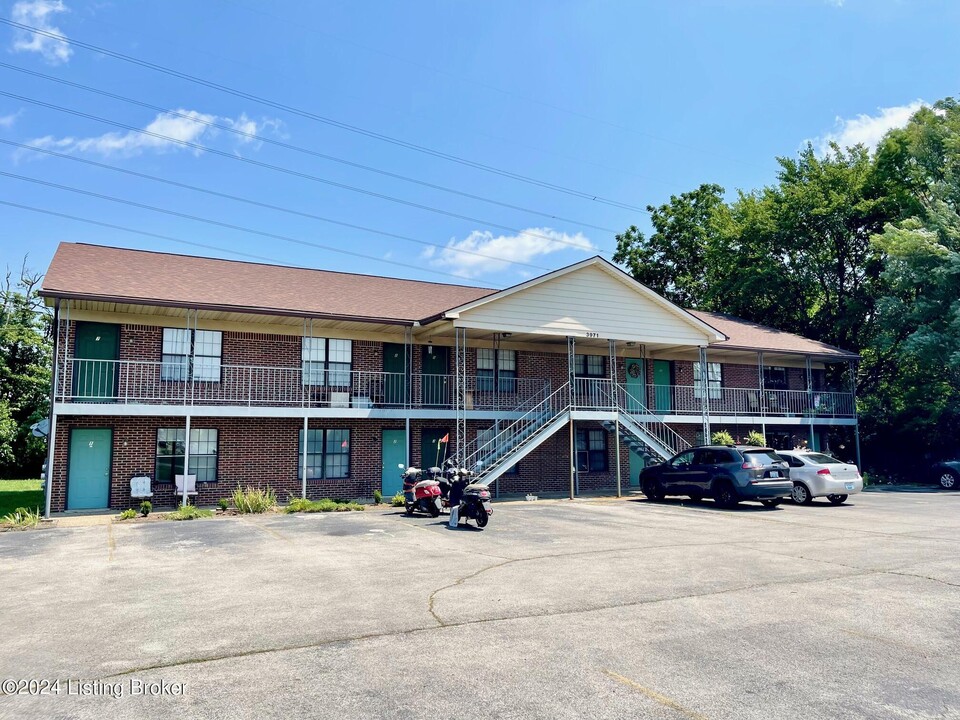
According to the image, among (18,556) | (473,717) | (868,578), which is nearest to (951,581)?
(868,578)

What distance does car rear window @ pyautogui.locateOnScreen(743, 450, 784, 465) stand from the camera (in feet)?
57.2

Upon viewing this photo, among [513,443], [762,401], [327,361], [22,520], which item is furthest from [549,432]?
[22,520]

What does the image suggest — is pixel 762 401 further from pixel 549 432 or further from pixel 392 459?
pixel 392 459

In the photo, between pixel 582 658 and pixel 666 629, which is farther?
pixel 666 629

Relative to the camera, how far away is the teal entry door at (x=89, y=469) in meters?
17.0

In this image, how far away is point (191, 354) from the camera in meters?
18.6

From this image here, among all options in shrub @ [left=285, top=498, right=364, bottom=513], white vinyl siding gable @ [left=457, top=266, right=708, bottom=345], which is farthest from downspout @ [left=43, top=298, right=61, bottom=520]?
white vinyl siding gable @ [left=457, top=266, right=708, bottom=345]

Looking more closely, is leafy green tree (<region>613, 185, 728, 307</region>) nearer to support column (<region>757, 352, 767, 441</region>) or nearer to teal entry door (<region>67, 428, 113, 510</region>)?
support column (<region>757, 352, 767, 441</region>)

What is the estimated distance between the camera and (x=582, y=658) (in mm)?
5426

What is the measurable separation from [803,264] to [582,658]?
33825 mm

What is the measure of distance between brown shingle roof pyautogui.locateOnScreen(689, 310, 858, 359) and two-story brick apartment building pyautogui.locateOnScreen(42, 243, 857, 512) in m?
0.29

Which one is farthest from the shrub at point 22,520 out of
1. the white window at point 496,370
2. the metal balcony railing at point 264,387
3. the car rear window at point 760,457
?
the car rear window at point 760,457

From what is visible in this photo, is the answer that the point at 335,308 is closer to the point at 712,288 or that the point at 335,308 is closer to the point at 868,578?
the point at 868,578

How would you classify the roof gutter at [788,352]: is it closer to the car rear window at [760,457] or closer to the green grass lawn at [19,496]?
the car rear window at [760,457]
